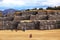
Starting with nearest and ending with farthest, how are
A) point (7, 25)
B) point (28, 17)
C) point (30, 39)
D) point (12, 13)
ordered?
point (30, 39)
point (7, 25)
point (28, 17)
point (12, 13)

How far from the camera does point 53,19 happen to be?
28859 millimetres

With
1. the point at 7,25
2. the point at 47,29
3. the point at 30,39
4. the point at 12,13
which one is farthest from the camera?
the point at 12,13

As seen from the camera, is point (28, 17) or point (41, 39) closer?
point (41, 39)

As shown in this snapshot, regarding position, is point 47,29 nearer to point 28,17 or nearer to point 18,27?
point 18,27

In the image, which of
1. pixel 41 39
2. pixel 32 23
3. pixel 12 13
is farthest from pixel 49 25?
pixel 12 13

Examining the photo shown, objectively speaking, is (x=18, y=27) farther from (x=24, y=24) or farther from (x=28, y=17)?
(x=28, y=17)

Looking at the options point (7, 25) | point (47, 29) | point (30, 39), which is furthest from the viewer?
point (7, 25)

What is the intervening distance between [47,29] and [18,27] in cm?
377

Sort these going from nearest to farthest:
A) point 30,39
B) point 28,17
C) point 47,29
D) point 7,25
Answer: point 30,39 < point 47,29 < point 7,25 < point 28,17

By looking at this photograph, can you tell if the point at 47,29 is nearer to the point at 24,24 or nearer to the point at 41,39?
the point at 24,24

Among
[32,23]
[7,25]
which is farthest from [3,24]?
[32,23]

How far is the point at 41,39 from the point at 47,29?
7.86m

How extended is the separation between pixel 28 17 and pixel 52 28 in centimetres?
665

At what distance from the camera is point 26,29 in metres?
26.5
